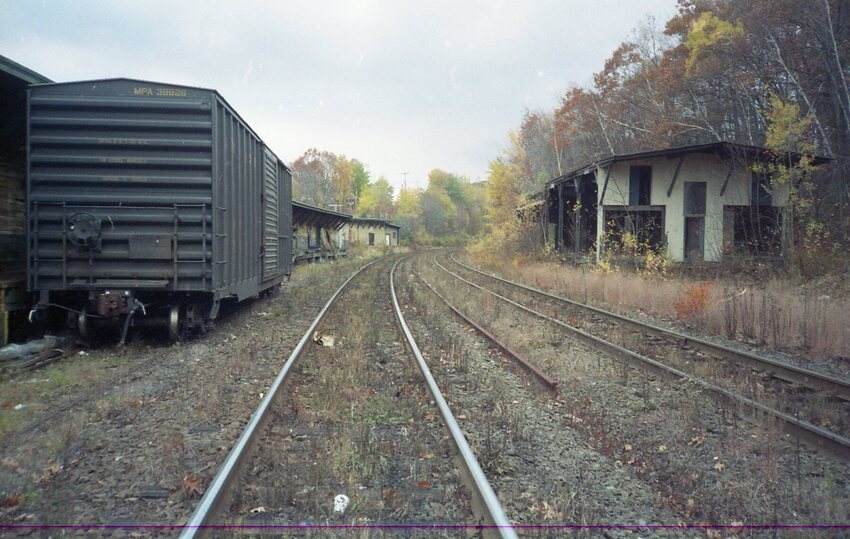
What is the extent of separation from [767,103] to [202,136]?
78.0 ft

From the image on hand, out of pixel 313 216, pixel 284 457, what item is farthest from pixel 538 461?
pixel 313 216

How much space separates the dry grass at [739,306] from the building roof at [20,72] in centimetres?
1259

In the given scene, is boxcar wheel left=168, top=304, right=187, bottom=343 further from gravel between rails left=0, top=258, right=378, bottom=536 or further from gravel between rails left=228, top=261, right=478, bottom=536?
gravel between rails left=228, top=261, right=478, bottom=536

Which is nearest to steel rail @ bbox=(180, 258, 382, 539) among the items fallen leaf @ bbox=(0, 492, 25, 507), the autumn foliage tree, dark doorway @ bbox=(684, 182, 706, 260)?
fallen leaf @ bbox=(0, 492, 25, 507)

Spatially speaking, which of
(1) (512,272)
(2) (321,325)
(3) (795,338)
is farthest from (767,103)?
(2) (321,325)

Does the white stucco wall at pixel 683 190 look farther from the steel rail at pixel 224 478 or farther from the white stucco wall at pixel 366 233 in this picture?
the white stucco wall at pixel 366 233

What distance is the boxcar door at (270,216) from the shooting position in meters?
11.7

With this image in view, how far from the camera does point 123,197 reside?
7.64m

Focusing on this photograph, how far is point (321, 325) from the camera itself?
1004cm

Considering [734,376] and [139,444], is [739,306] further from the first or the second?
[139,444]

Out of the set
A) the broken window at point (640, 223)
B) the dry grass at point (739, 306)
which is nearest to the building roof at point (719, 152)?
the broken window at point (640, 223)

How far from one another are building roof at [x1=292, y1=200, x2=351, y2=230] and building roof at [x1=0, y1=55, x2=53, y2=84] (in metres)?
15.5

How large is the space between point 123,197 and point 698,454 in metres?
8.13

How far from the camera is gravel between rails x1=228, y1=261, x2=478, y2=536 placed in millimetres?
3229
